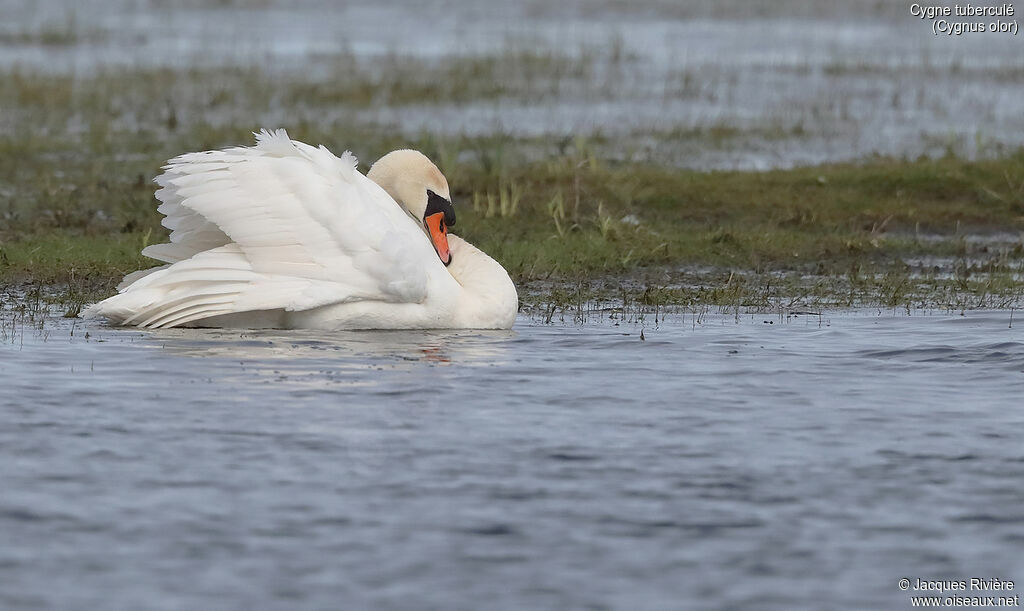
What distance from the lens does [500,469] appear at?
6.41 meters

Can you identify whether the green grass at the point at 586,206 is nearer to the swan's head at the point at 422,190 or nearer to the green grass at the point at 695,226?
the green grass at the point at 695,226

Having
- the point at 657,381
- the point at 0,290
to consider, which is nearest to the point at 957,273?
the point at 657,381

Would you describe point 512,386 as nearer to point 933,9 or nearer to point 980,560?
point 980,560

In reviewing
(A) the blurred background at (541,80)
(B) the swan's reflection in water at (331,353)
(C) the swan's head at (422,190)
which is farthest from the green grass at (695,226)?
(B) the swan's reflection in water at (331,353)

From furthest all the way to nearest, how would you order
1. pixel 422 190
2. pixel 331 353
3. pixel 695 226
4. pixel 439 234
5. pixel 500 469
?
pixel 695 226, pixel 422 190, pixel 439 234, pixel 331 353, pixel 500 469

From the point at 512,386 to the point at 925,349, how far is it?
2.40m

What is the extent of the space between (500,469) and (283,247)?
299 cm

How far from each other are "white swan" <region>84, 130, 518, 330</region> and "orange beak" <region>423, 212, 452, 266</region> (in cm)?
24

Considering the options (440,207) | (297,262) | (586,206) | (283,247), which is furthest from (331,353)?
(586,206)

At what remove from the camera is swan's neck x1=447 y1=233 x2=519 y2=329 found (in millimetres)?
9203

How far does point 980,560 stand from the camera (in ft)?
17.9

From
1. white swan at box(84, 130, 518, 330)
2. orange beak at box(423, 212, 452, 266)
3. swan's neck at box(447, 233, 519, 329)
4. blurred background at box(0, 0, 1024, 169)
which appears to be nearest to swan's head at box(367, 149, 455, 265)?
orange beak at box(423, 212, 452, 266)

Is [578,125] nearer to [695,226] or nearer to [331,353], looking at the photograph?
[695,226]

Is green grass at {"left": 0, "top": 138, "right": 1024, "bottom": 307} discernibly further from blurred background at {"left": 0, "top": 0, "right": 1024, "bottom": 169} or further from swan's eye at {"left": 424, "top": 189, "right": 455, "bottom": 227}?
swan's eye at {"left": 424, "top": 189, "right": 455, "bottom": 227}
